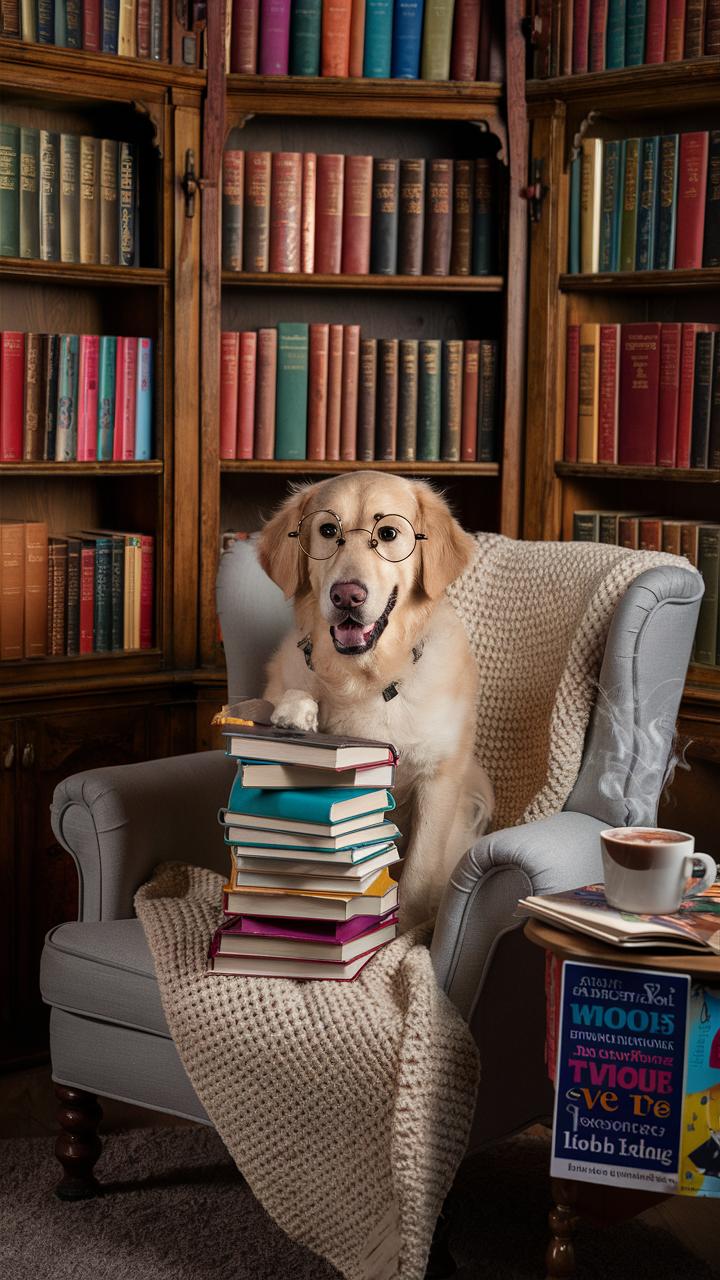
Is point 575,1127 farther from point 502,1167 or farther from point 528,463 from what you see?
point 528,463

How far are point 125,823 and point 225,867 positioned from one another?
0.27 metres

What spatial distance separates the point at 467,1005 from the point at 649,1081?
0.35 metres

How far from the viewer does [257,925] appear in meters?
1.81

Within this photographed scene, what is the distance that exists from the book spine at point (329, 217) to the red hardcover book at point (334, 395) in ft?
0.44

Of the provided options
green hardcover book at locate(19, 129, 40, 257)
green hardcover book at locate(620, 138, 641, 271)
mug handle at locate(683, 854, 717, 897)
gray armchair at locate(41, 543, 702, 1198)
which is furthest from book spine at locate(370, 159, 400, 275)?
mug handle at locate(683, 854, 717, 897)

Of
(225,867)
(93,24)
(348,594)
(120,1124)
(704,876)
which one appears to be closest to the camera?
(704,876)

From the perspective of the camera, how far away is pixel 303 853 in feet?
5.82

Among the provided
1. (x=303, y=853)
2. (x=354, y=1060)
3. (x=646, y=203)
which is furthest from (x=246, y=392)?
(x=354, y=1060)

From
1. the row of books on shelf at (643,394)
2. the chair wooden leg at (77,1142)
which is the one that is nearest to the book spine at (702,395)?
the row of books on shelf at (643,394)

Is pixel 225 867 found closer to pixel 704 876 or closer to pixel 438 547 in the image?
pixel 438 547

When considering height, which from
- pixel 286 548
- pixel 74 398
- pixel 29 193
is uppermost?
pixel 29 193

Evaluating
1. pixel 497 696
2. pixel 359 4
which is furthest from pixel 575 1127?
pixel 359 4

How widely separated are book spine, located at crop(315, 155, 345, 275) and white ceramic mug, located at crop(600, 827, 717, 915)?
1.76 m

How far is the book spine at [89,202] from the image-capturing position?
2.72m
